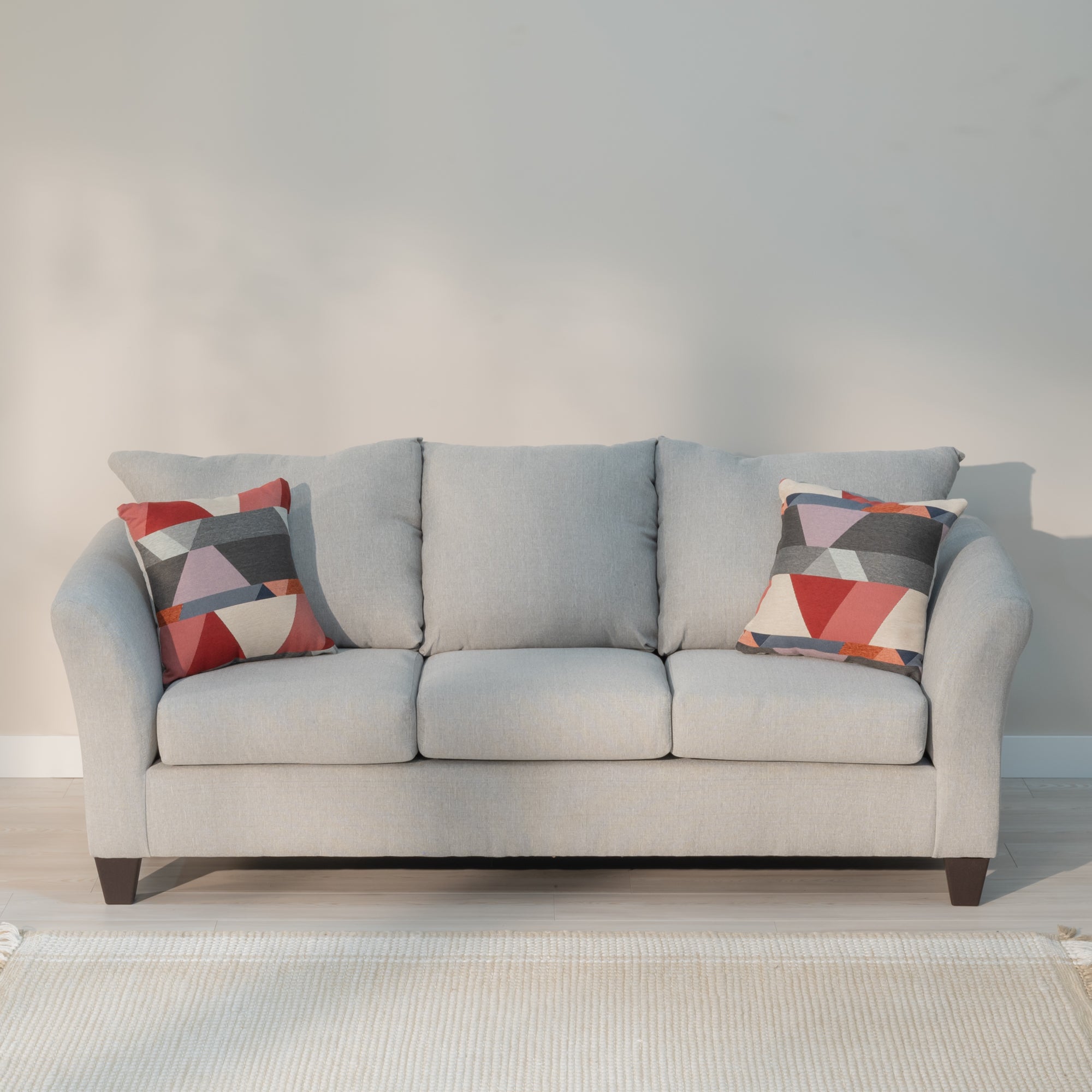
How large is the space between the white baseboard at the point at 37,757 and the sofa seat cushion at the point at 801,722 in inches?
75.1

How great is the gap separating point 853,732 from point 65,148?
2605 millimetres

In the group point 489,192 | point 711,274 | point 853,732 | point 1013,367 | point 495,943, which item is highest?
point 489,192

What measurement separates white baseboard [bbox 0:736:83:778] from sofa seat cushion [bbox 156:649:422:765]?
108 cm

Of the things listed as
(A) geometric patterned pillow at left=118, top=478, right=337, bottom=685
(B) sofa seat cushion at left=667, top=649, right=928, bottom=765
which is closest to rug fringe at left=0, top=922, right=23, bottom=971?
(A) geometric patterned pillow at left=118, top=478, right=337, bottom=685

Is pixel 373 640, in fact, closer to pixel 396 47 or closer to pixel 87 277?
pixel 87 277

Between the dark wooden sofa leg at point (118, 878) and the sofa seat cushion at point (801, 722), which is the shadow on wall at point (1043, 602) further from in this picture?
the dark wooden sofa leg at point (118, 878)

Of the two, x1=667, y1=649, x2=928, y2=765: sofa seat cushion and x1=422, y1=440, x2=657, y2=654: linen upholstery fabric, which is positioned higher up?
x1=422, y1=440, x2=657, y2=654: linen upholstery fabric

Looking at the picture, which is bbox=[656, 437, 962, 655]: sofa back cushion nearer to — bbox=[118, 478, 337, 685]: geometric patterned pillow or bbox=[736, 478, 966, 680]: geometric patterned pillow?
bbox=[736, 478, 966, 680]: geometric patterned pillow

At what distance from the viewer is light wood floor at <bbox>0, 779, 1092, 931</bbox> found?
2135 mm

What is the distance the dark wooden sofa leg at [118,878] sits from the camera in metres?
2.20

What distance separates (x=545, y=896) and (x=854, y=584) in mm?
993


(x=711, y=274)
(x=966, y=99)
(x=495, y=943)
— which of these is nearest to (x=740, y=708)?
(x=495, y=943)

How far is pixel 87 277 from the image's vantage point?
2.93 m

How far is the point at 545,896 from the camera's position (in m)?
2.25
